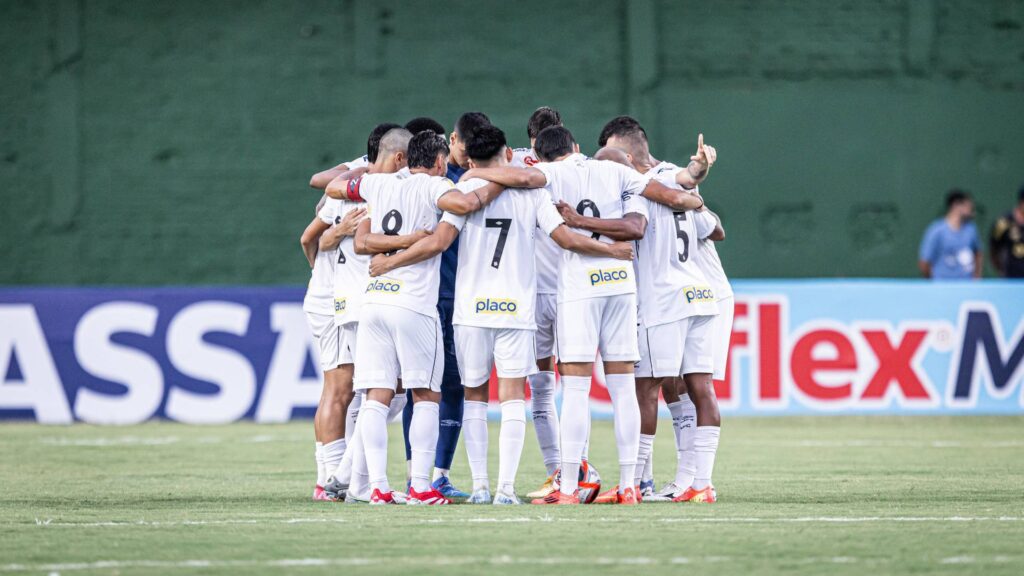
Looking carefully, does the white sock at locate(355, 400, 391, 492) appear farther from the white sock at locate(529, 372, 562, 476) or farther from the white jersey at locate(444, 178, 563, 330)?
the white sock at locate(529, 372, 562, 476)

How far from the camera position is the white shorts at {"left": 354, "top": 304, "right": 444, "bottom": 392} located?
8.17 meters

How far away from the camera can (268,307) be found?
1479 cm

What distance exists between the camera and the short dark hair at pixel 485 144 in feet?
27.0

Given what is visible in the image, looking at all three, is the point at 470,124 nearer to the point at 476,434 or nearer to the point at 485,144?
the point at 485,144

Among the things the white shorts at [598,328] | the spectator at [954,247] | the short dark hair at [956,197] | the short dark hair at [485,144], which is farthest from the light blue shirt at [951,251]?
the short dark hair at [485,144]

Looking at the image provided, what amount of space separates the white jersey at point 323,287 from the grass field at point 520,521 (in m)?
1.10

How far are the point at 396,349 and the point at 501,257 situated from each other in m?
0.75

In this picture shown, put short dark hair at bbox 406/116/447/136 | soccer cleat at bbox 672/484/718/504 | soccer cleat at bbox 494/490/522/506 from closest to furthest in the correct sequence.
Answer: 1. soccer cleat at bbox 494/490/522/506
2. soccer cleat at bbox 672/484/718/504
3. short dark hair at bbox 406/116/447/136

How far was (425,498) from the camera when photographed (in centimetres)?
816

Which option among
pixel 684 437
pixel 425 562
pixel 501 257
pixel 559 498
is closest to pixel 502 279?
pixel 501 257

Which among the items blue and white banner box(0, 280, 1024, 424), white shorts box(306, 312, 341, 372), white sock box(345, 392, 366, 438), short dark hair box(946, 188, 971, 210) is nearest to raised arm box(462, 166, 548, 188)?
white shorts box(306, 312, 341, 372)

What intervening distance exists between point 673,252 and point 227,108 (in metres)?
9.76

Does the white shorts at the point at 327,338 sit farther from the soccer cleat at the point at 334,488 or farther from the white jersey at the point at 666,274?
the white jersey at the point at 666,274

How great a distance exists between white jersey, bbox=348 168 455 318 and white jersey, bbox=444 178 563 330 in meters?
0.16
